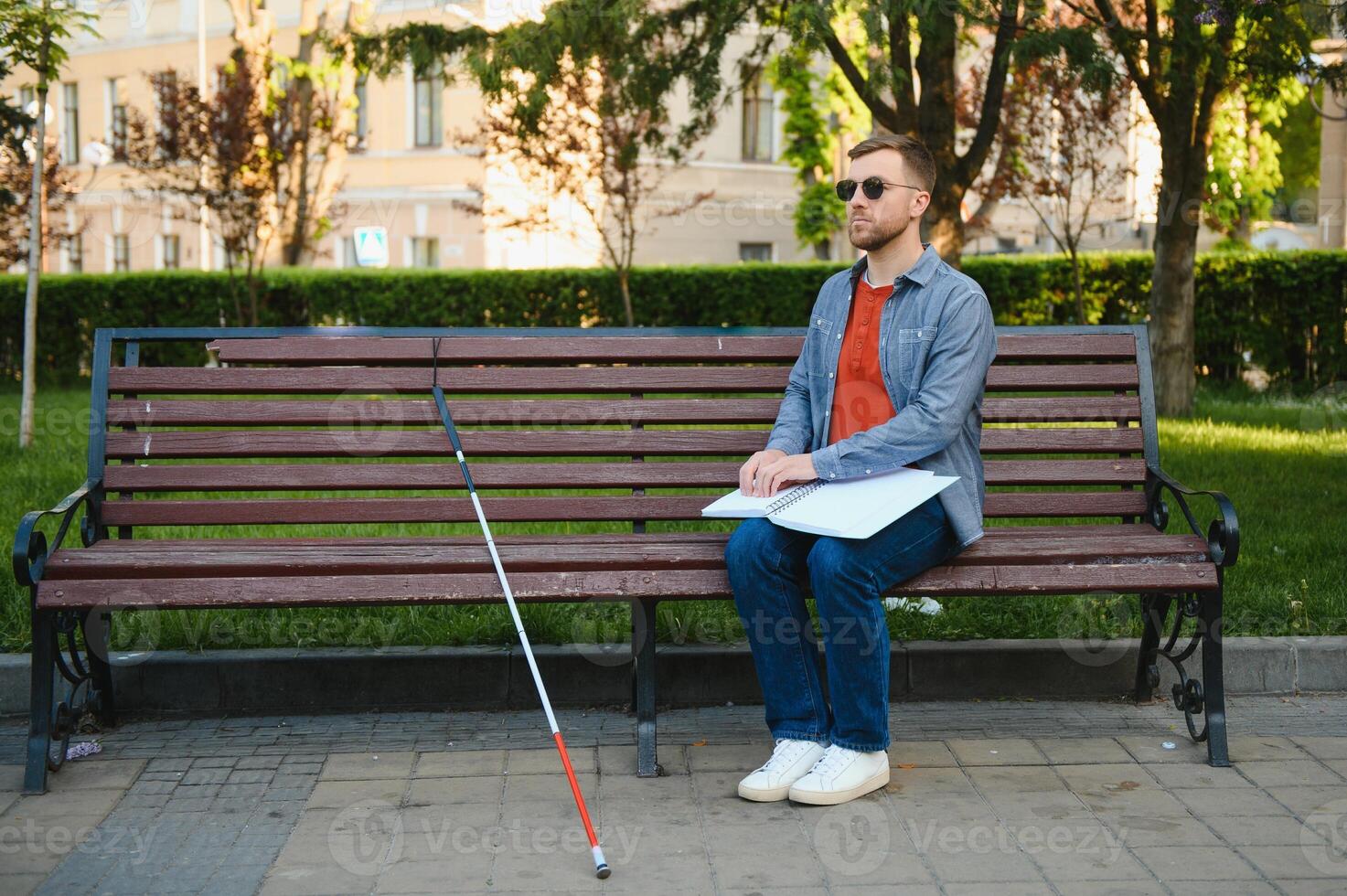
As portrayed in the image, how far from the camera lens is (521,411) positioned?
511 centimetres

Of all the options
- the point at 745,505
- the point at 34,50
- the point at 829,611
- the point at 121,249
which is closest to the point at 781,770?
the point at 829,611

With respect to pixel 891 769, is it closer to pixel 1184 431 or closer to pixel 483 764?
pixel 483 764

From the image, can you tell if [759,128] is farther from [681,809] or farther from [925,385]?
[681,809]

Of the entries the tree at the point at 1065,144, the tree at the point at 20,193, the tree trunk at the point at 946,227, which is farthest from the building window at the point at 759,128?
the tree trunk at the point at 946,227

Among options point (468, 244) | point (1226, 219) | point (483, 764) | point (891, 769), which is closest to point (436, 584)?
point (483, 764)

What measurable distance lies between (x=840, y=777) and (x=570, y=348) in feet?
5.97

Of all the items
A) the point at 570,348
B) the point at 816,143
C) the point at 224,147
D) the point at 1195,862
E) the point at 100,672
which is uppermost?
the point at 816,143

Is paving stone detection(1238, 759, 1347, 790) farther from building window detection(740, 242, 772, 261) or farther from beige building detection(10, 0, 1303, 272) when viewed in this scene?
building window detection(740, 242, 772, 261)

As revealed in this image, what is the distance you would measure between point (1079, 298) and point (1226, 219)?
12.5ft

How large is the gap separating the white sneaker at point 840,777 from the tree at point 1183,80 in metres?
4.75

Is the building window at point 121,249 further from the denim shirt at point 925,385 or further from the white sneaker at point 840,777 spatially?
the white sneaker at point 840,777

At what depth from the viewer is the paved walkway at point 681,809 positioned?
3561 mm

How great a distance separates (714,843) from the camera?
12.4ft

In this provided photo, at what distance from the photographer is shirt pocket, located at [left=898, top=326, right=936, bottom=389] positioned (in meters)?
4.34
